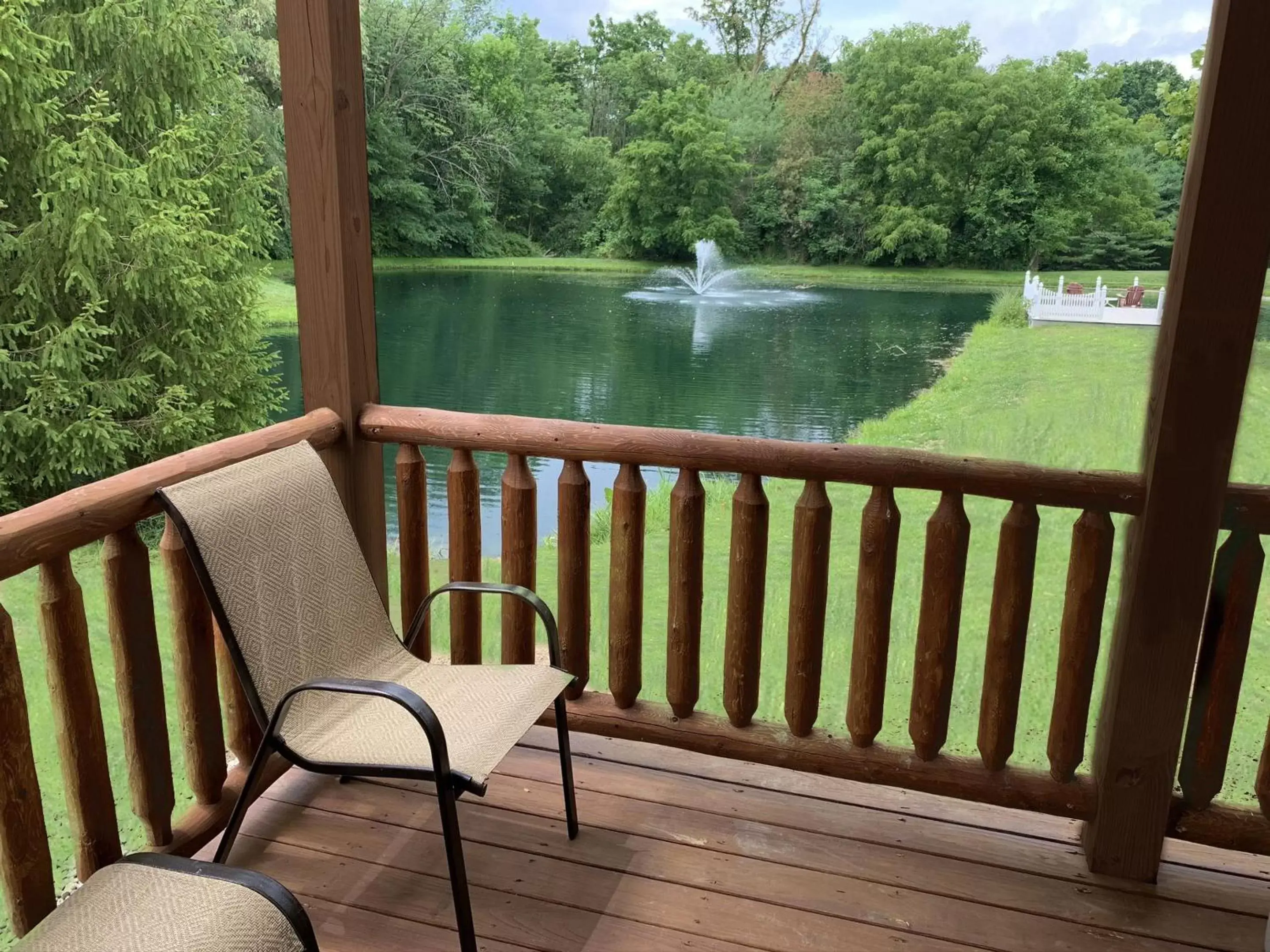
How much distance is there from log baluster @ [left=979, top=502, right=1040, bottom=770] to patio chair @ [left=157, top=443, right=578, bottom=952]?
0.96 metres

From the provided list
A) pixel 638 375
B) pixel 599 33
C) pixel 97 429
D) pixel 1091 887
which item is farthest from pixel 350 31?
pixel 97 429

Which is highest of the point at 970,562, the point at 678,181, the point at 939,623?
the point at 678,181

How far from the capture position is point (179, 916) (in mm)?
1242

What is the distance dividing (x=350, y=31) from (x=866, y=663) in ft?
6.20

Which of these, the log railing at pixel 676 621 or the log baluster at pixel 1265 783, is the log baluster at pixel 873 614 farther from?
the log baluster at pixel 1265 783

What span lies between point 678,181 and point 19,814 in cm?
469

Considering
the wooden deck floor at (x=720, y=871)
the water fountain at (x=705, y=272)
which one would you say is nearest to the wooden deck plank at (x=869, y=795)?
the wooden deck floor at (x=720, y=871)

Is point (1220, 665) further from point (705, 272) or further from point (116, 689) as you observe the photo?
point (705, 272)

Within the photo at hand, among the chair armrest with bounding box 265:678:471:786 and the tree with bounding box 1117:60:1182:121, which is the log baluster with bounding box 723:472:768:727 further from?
the tree with bounding box 1117:60:1182:121

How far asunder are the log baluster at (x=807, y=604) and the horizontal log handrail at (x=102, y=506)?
1.18 metres

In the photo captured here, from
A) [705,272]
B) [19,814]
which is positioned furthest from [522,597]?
[705,272]

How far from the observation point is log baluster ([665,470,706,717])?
2.21 meters

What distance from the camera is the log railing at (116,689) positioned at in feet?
4.90

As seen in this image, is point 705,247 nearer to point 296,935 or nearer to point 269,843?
point 269,843
